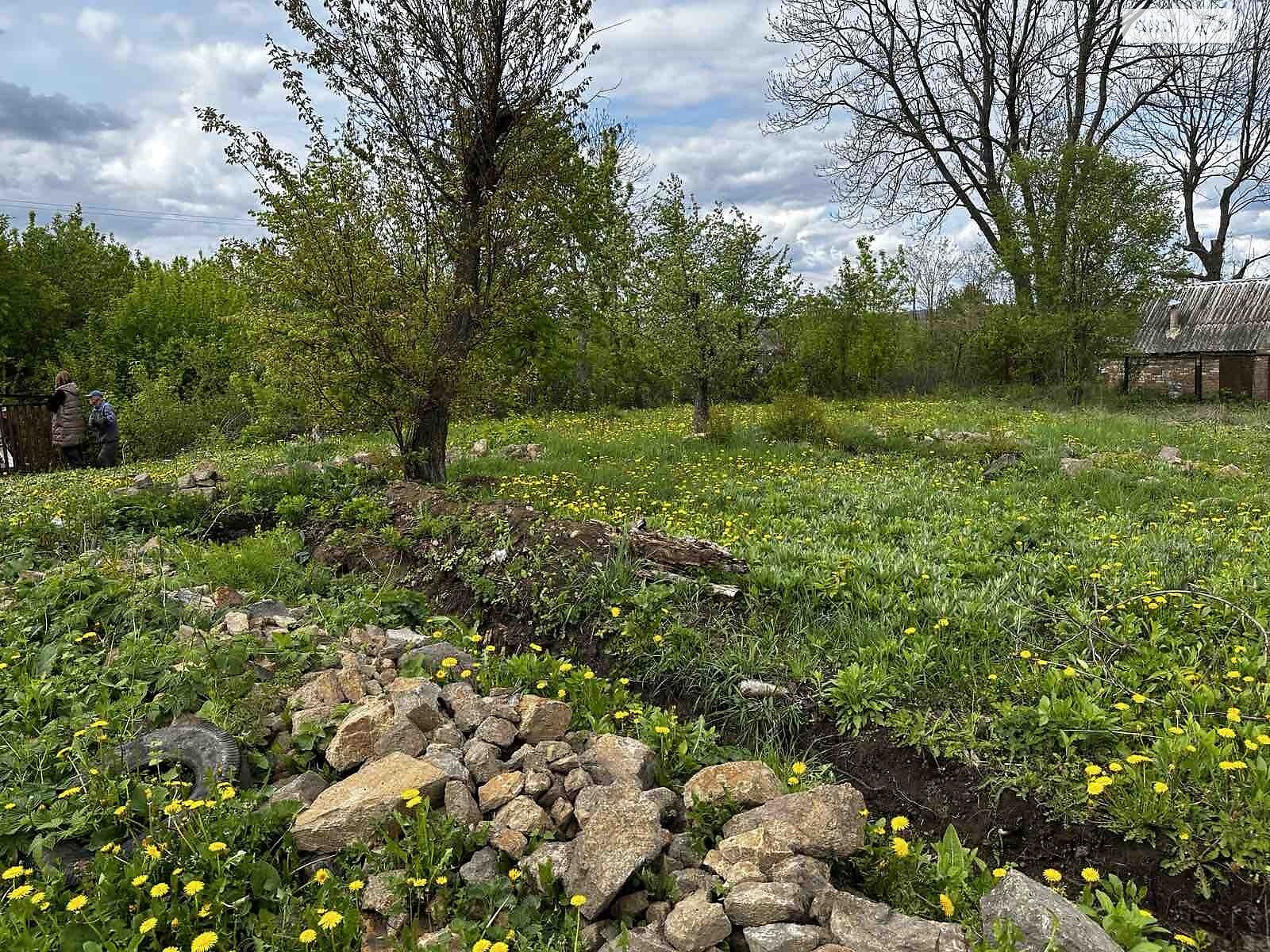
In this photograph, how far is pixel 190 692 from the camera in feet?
9.65

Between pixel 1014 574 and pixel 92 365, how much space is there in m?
18.6

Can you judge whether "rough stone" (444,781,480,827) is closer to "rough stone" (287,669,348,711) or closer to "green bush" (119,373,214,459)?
"rough stone" (287,669,348,711)

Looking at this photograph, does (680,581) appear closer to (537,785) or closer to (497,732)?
(497,732)

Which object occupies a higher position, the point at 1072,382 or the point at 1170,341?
the point at 1170,341

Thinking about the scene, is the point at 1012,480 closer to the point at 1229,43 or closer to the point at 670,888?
the point at 670,888

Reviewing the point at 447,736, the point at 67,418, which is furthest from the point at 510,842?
the point at 67,418

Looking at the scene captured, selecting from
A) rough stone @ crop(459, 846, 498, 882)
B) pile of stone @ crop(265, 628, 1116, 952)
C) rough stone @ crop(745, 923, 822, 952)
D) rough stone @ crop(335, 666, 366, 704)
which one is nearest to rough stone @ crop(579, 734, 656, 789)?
pile of stone @ crop(265, 628, 1116, 952)

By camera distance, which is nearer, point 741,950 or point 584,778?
point 741,950

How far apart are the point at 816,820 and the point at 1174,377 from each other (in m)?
23.9

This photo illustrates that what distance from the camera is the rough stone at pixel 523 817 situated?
7.54 ft

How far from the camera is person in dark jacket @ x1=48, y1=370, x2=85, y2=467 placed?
11.2 meters

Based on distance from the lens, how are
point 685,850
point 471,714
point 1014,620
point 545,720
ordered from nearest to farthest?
point 685,850, point 545,720, point 471,714, point 1014,620

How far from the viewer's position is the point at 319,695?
3.03m

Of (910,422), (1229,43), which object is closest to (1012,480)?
(910,422)
